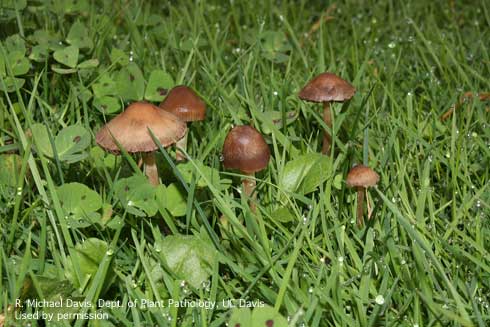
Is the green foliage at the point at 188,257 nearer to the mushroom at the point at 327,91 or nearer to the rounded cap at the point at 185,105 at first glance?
the rounded cap at the point at 185,105

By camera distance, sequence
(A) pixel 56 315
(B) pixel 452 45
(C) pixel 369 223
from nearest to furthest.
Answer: (A) pixel 56 315 → (C) pixel 369 223 → (B) pixel 452 45

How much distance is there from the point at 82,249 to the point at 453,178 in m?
1.19

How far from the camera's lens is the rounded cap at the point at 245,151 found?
2133 mm

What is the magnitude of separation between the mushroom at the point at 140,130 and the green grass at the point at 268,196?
7cm

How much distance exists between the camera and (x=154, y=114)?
2.07 metres

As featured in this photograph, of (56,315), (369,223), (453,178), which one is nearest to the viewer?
(56,315)

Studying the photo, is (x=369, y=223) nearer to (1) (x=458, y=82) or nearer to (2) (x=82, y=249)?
(2) (x=82, y=249)

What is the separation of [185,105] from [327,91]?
53 cm

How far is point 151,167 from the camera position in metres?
2.23

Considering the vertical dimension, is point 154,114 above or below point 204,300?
above

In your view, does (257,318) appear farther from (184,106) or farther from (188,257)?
(184,106)

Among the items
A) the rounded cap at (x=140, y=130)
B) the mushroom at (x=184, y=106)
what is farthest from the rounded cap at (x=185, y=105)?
the rounded cap at (x=140, y=130)

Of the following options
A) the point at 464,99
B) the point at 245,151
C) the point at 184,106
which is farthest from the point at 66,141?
the point at 464,99

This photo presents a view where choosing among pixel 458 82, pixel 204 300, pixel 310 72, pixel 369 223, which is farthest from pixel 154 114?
pixel 458 82
